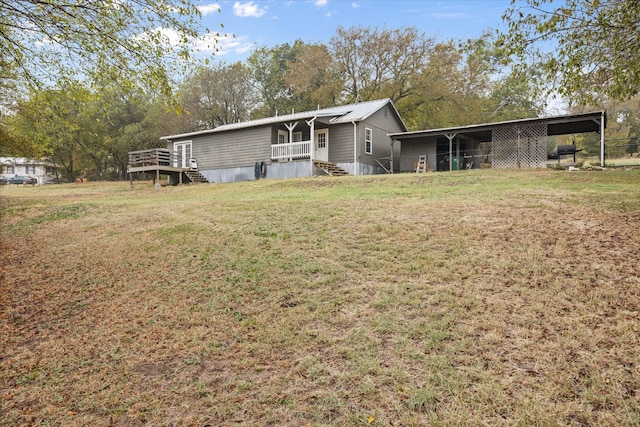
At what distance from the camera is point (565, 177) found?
A: 1340 cm

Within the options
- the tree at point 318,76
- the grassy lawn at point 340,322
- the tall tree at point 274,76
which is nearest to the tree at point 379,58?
the tree at point 318,76

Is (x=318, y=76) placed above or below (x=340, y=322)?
above

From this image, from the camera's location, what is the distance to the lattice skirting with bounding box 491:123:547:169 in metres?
18.5

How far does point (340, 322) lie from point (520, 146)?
18317mm

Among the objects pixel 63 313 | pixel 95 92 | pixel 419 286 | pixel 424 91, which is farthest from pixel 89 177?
pixel 419 286

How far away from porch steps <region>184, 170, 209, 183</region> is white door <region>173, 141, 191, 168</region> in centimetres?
110

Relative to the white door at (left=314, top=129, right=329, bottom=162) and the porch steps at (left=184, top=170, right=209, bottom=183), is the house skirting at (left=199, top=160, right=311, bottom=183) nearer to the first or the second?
the porch steps at (left=184, top=170, right=209, bottom=183)

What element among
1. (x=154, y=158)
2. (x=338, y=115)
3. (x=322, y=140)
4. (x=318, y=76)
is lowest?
(x=154, y=158)

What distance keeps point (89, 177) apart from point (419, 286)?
1995 inches


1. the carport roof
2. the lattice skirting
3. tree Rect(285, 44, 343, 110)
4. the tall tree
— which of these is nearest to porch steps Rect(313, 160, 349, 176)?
the carport roof

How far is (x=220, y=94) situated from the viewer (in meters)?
40.2

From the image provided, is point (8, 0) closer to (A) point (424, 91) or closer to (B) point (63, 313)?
(B) point (63, 313)

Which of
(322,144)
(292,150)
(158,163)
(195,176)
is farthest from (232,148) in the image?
(322,144)

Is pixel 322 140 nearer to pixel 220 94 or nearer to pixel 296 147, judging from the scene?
pixel 296 147
